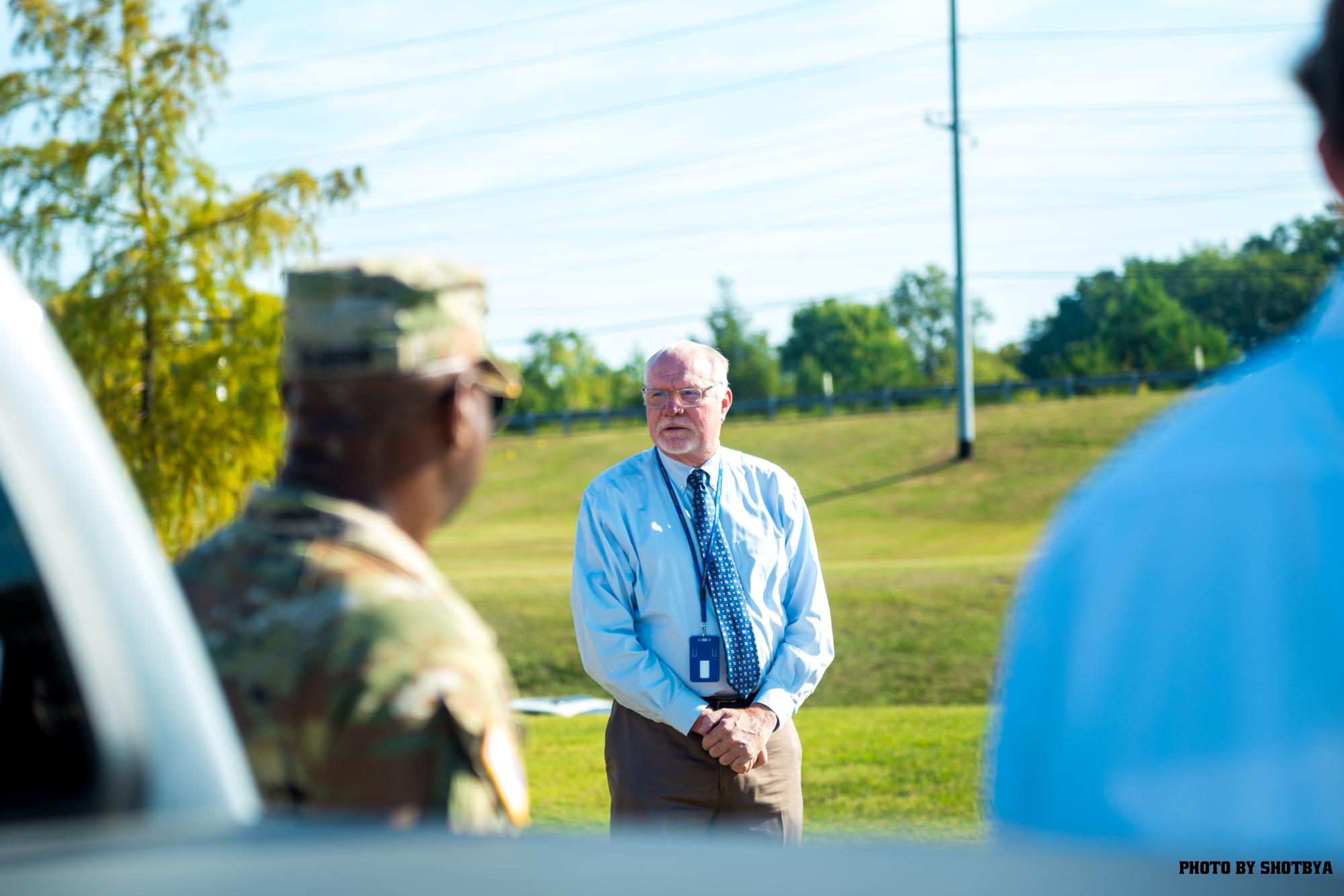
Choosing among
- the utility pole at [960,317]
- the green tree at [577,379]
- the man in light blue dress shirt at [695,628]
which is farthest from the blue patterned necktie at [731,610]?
the green tree at [577,379]

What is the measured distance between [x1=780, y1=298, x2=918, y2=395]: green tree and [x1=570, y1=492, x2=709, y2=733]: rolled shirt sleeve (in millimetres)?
117995

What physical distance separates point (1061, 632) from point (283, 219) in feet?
46.6

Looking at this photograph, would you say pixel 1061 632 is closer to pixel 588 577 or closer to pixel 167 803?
pixel 167 803

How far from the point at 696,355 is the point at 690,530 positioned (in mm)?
742

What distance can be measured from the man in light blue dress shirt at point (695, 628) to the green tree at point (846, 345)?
386 feet

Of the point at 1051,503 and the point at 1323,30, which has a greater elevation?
the point at 1323,30

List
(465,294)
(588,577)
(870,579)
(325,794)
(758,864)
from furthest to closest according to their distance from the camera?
(870,579), (588,577), (465,294), (325,794), (758,864)

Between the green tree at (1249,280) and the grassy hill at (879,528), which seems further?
the green tree at (1249,280)

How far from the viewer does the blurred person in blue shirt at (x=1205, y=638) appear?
→ 1239 mm

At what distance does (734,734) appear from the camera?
15.9 feet

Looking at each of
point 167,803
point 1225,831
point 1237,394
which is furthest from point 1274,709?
point 167,803

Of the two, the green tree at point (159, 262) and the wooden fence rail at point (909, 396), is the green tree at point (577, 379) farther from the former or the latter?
the green tree at point (159, 262)

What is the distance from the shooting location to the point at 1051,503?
40.4 meters

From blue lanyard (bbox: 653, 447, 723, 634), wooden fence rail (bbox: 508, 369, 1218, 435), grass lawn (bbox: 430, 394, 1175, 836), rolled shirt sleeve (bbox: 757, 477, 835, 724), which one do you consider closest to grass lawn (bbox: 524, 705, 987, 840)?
grass lawn (bbox: 430, 394, 1175, 836)
